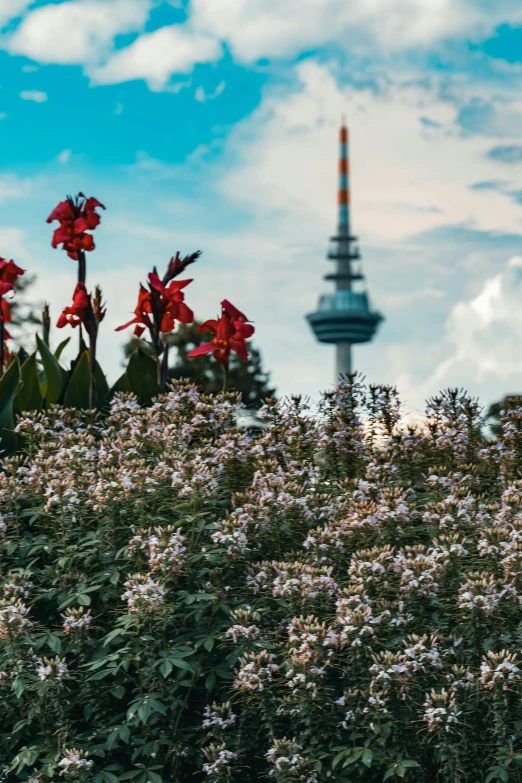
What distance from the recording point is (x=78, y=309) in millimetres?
7426

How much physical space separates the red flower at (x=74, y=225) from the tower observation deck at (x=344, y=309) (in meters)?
103

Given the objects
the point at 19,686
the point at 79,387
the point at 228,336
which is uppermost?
the point at 228,336

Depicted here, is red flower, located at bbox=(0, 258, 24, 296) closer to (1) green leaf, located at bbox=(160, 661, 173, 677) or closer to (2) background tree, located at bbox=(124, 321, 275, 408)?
(1) green leaf, located at bbox=(160, 661, 173, 677)

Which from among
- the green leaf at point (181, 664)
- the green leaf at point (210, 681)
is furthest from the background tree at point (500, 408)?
the green leaf at point (181, 664)

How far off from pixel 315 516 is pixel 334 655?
40.9 inches

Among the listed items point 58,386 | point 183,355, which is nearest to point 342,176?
point 183,355

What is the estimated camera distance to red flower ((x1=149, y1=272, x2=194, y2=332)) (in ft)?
24.2

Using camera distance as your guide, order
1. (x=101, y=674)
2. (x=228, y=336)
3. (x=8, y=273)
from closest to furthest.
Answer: (x=101, y=674) < (x=228, y=336) < (x=8, y=273)

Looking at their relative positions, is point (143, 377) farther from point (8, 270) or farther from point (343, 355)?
point (343, 355)

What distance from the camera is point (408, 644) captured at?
3.99m

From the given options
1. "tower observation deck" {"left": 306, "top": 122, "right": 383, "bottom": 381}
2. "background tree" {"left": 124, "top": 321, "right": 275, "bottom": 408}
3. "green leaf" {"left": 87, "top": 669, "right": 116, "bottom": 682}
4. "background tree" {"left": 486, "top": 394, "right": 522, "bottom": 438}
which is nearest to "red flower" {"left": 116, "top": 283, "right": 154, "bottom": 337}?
"background tree" {"left": 486, "top": 394, "right": 522, "bottom": 438}

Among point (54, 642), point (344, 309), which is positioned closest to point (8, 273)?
→ point (54, 642)

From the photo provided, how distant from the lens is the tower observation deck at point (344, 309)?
11269cm

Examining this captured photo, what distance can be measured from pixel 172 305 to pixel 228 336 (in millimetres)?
649
